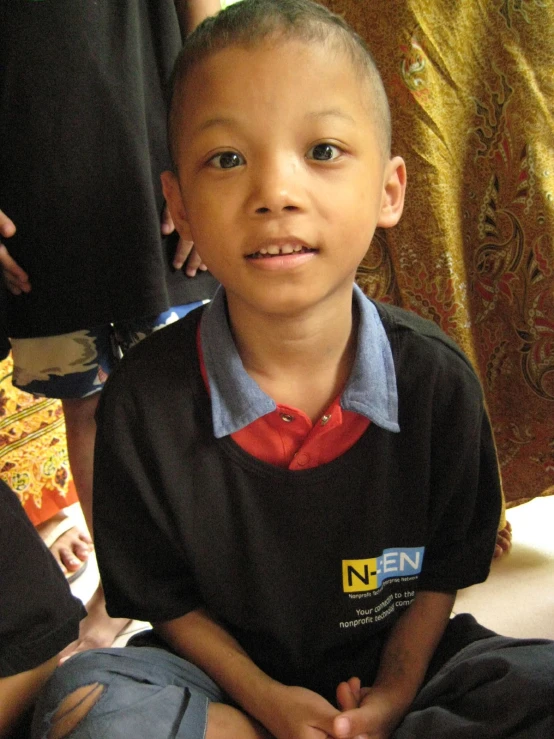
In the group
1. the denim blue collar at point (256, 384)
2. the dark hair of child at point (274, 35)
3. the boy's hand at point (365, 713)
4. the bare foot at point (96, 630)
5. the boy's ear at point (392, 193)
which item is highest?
the dark hair of child at point (274, 35)

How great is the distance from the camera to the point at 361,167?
62cm

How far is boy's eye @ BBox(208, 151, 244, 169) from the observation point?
1.97ft

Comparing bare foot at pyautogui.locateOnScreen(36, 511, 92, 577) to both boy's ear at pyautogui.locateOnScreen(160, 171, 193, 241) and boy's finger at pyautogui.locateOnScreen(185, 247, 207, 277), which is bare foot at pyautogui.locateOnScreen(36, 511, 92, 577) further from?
boy's ear at pyautogui.locateOnScreen(160, 171, 193, 241)

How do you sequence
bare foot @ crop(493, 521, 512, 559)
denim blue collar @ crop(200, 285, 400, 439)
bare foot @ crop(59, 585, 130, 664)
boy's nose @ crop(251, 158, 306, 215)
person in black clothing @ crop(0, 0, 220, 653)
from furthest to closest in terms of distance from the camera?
bare foot @ crop(493, 521, 512, 559) → bare foot @ crop(59, 585, 130, 664) → person in black clothing @ crop(0, 0, 220, 653) → denim blue collar @ crop(200, 285, 400, 439) → boy's nose @ crop(251, 158, 306, 215)

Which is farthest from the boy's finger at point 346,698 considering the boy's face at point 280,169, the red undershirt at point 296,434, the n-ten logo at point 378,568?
the boy's face at point 280,169

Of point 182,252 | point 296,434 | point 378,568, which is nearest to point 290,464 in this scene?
point 296,434

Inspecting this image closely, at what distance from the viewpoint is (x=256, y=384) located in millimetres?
692

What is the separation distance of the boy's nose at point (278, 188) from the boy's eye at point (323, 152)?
0.03 m

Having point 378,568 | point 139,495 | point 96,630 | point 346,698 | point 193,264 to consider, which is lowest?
point 96,630

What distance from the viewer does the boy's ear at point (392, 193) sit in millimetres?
708

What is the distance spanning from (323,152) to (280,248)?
10 centimetres

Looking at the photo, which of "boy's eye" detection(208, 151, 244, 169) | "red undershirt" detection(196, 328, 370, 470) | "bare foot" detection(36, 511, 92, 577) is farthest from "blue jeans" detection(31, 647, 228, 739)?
"bare foot" detection(36, 511, 92, 577)

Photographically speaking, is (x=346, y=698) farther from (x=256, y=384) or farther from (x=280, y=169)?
(x=280, y=169)

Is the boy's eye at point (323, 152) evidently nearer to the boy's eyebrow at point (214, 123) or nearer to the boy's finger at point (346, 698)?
the boy's eyebrow at point (214, 123)
